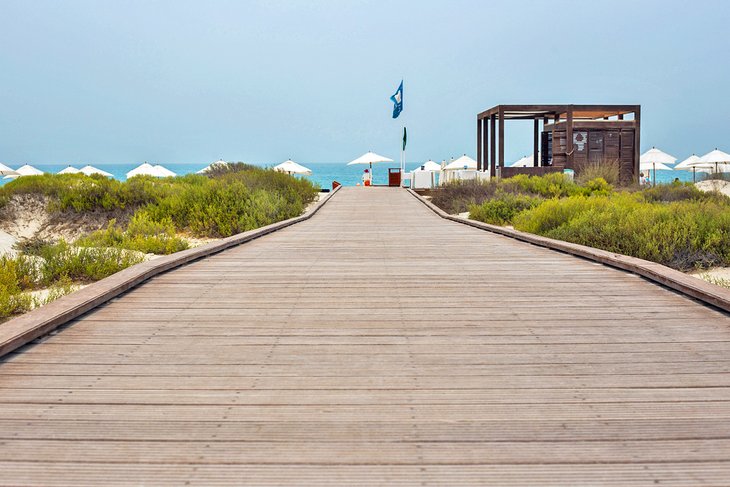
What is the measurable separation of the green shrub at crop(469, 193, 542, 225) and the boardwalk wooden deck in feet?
28.6

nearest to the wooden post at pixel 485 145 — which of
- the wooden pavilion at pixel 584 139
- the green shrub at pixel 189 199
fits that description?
the wooden pavilion at pixel 584 139

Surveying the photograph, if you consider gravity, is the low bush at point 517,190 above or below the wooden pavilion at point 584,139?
below

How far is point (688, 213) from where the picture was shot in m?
10.0

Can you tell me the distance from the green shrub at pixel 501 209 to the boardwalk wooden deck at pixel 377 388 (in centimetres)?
871

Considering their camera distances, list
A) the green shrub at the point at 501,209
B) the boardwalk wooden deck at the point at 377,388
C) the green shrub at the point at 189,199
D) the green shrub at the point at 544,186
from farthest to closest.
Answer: the green shrub at the point at 544,186 < the green shrub at the point at 501,209 < the green shrub at the point at 189,199 < the boardwalk wooden deck at the point at 377,388

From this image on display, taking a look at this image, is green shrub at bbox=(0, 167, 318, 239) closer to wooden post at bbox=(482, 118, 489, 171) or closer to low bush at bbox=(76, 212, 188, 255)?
low bush at bbox=(76, 212, 188, 255)

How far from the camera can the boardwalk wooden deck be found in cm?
261

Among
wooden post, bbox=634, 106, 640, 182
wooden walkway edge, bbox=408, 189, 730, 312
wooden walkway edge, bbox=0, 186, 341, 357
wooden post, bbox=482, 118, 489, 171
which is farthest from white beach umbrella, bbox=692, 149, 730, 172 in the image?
wooden walkway edge, bbox=0, 186, 341, 357

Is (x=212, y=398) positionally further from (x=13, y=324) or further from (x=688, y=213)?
(x=688, y=213)

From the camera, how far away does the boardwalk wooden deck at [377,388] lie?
8.56 ft

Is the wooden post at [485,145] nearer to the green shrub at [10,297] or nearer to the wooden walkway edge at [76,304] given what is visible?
the wooden walkway edge at [76,304]

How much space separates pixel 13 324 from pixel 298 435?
268cm

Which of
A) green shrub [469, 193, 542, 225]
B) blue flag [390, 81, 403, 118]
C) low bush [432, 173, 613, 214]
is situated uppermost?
blue flag [390, 81, 403, 118]

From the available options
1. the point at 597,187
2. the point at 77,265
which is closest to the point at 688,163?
the point at 597,187
